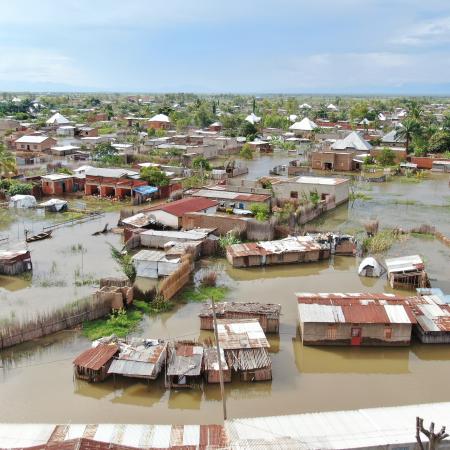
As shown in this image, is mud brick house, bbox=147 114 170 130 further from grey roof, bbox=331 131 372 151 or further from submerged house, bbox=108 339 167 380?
submerged house, bbox=108 339 167 380

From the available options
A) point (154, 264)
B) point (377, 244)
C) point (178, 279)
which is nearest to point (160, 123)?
point (377, 244)

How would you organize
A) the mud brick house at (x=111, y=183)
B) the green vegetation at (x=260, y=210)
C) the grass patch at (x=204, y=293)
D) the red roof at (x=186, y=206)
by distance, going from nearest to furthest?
1. the grass patch at (x=204, y=293)
2. the red roof at (x=186, y=206)
3. the green vegetation at (x=260, y=210)
4. the mud brick house at (x=111, y=183)

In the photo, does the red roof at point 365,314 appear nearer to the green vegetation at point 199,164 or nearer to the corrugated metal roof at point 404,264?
the corrugated metal roof at point 404,264

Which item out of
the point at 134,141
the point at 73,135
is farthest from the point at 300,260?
the point at 73,135

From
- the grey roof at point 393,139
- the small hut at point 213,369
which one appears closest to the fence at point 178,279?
the small hut at point 213,369

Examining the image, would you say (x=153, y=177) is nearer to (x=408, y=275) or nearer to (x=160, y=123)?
(x=408, y=275)

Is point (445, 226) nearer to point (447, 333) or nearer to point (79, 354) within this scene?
point (447, 333)

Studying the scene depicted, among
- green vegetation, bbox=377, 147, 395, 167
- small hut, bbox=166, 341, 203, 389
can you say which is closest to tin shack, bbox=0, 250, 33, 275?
small hut, bbox=166, 341, 203, 389
